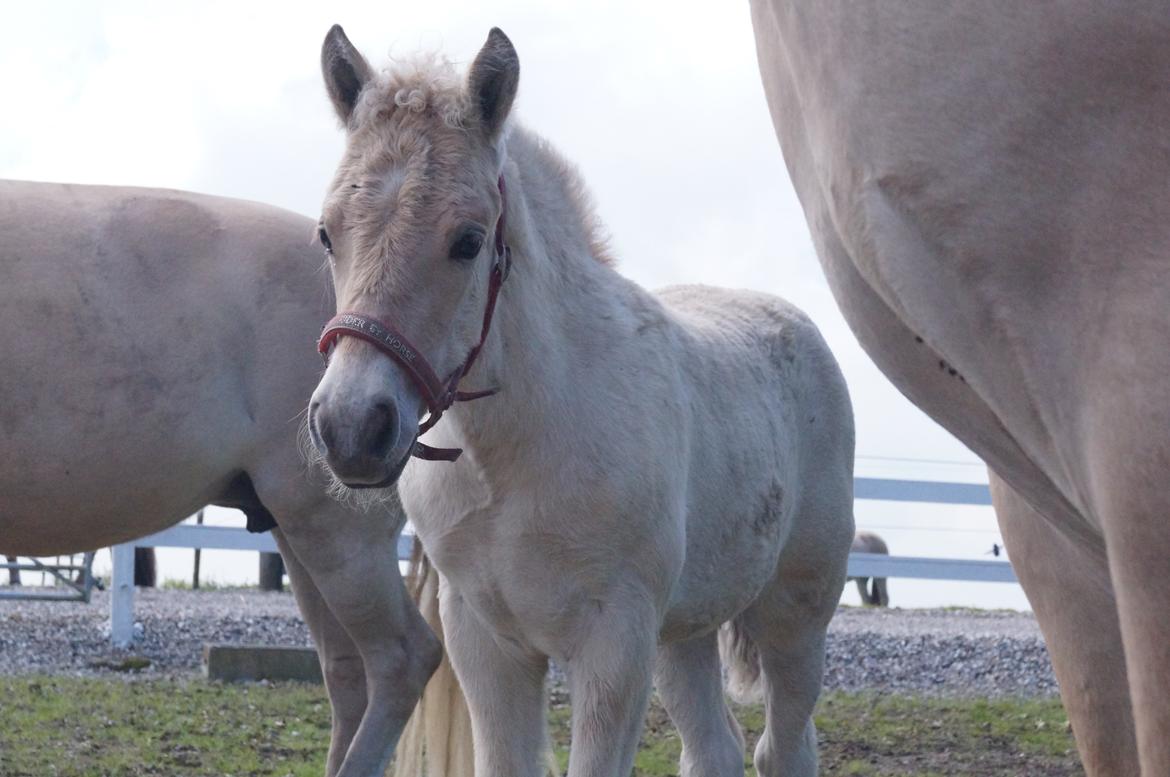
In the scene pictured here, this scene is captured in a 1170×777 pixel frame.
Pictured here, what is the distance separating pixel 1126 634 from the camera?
925 millimetres

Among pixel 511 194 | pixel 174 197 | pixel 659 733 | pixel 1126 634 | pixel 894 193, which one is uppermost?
pixel 174 197

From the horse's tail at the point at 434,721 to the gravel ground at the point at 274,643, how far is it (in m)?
4.08

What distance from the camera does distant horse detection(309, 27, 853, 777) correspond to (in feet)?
8.88

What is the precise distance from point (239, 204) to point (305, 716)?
9.29 feet

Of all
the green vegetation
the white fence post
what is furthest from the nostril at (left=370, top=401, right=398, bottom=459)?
the white fence post

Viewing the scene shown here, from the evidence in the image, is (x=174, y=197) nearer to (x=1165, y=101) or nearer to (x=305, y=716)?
(x=305, y=716)

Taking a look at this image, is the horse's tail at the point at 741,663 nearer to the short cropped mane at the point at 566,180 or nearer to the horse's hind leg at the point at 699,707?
the horse's hind leg at the point at 699,707

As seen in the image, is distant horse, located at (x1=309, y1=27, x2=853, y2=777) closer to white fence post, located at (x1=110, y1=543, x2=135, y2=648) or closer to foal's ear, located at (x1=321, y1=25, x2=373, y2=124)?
foal's ear, located at (x1=321, y1=25, x2=373, y2=124)

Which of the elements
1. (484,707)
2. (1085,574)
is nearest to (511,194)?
(484,707)

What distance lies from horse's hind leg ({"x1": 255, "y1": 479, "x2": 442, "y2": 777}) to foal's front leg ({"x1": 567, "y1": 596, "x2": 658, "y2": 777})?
1.64 metres

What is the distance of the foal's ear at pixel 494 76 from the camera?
9.84 ft

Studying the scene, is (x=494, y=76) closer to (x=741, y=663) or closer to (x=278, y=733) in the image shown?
(x=741, y=663)

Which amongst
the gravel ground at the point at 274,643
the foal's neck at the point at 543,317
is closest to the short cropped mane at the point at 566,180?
the foal's neck at the point at 543,317

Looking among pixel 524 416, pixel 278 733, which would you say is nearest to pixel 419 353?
pixel 524 416
